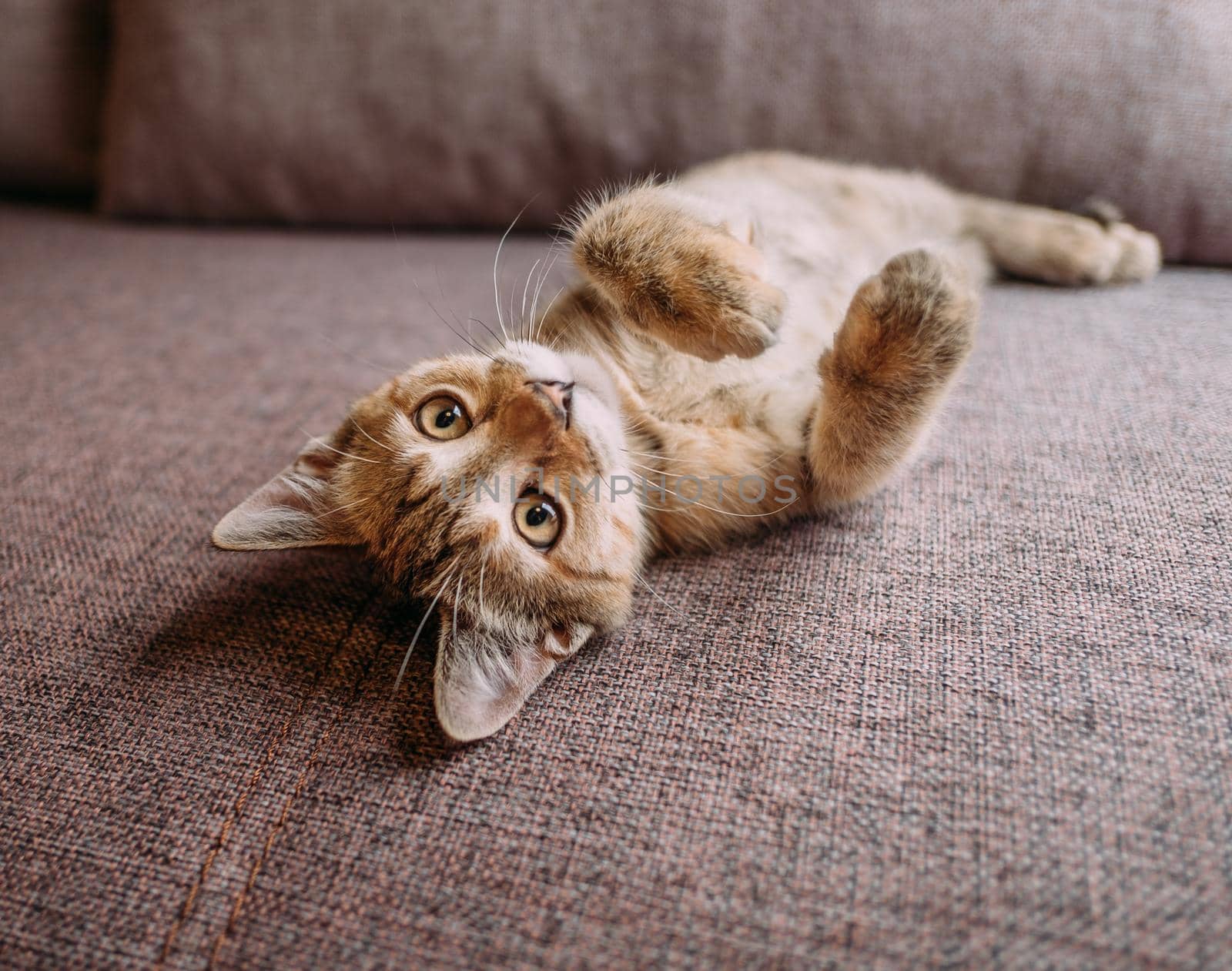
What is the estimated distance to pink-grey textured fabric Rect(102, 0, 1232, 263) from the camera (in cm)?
173

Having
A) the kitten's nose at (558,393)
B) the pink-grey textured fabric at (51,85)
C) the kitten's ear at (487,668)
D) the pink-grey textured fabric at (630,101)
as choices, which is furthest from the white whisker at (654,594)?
the pink-grey textured fabric at (51,85)

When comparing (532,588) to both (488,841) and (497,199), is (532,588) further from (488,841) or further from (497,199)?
(497,199)

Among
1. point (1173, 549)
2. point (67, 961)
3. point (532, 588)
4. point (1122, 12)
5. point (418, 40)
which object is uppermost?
point (1122, 12)

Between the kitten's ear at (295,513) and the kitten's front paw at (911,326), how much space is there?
81 centimetres

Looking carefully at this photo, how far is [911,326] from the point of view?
1065mm

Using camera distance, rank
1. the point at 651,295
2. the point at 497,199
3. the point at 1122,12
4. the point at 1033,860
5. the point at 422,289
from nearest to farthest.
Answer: the point at 1033,860 < the point at 651,295 < the point at 1122,12 < the point at 422,289 < the point at 497,199

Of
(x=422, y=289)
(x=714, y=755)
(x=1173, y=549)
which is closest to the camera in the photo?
(x=714, y=755)

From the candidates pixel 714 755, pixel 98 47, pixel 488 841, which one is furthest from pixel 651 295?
pixel 98 47

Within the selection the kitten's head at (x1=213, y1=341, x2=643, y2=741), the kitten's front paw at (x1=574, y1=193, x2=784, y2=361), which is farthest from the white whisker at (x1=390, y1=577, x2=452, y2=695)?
the kitten's front paw at (x1=574, y1=193, x2=784, y2=361)

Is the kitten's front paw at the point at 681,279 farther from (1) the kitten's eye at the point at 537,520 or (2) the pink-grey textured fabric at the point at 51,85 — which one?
(2) the pink-grey textured fabric at the point at 51,85

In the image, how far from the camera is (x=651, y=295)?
121cm

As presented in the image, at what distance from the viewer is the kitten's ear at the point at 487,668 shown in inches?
36.4

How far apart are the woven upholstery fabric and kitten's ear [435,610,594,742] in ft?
0.10

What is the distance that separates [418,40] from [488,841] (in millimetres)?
1958
